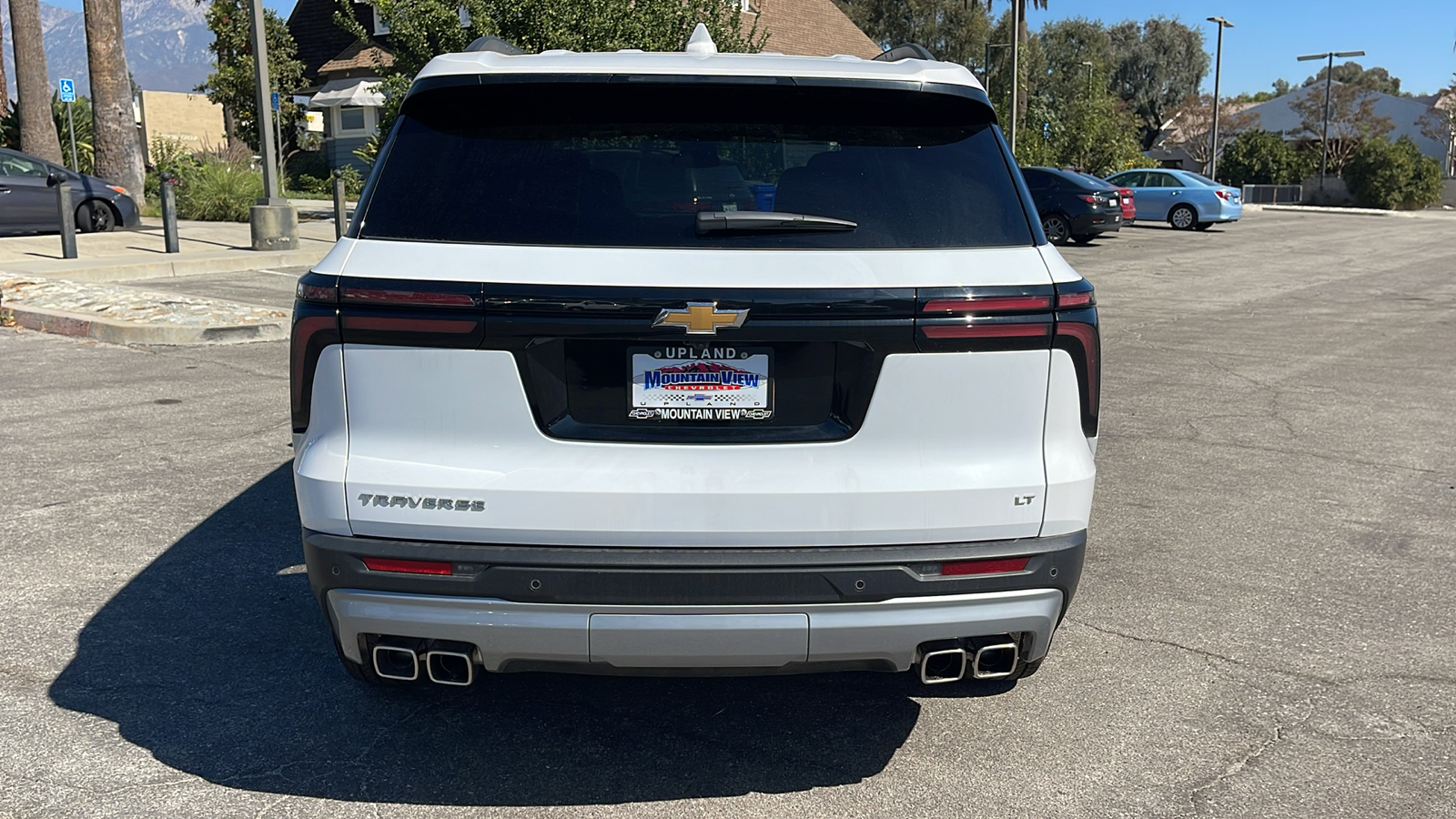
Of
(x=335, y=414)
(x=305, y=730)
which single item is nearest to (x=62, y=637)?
(x=305, y=730)

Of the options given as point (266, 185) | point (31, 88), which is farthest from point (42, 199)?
point (31, 88)

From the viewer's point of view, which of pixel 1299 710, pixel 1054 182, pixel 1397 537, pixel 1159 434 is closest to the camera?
pixel 1299 710

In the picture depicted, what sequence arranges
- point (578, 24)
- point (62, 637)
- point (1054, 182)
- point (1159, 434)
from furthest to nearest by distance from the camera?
point (1054, 182)
point (578, 24)
point (1159, 434)
point (62, 637)

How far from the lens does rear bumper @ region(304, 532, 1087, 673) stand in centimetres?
293

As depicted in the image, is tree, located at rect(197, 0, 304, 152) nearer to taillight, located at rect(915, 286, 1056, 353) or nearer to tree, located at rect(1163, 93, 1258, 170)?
taillight, located at rect(915, 286, 1056, 353)

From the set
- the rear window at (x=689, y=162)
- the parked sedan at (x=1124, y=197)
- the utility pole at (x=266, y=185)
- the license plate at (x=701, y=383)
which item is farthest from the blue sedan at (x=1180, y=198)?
the license plate at (x=701, y=383)

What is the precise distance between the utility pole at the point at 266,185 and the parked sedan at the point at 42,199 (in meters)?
4.18

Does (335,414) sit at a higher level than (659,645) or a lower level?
higher

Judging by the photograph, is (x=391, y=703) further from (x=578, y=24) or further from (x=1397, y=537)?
(x=578, y=24)

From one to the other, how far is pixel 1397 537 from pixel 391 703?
460 cm

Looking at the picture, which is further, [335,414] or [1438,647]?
[1438,647]

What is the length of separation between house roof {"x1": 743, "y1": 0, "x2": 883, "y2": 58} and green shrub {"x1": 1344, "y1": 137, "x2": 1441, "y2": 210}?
26.8 metres

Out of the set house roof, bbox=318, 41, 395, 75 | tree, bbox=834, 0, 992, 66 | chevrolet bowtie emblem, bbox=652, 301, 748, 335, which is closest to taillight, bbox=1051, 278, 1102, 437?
chevrolet bowtie emblem, bbox=652, 301, 748, 335

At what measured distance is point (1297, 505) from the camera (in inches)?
243
